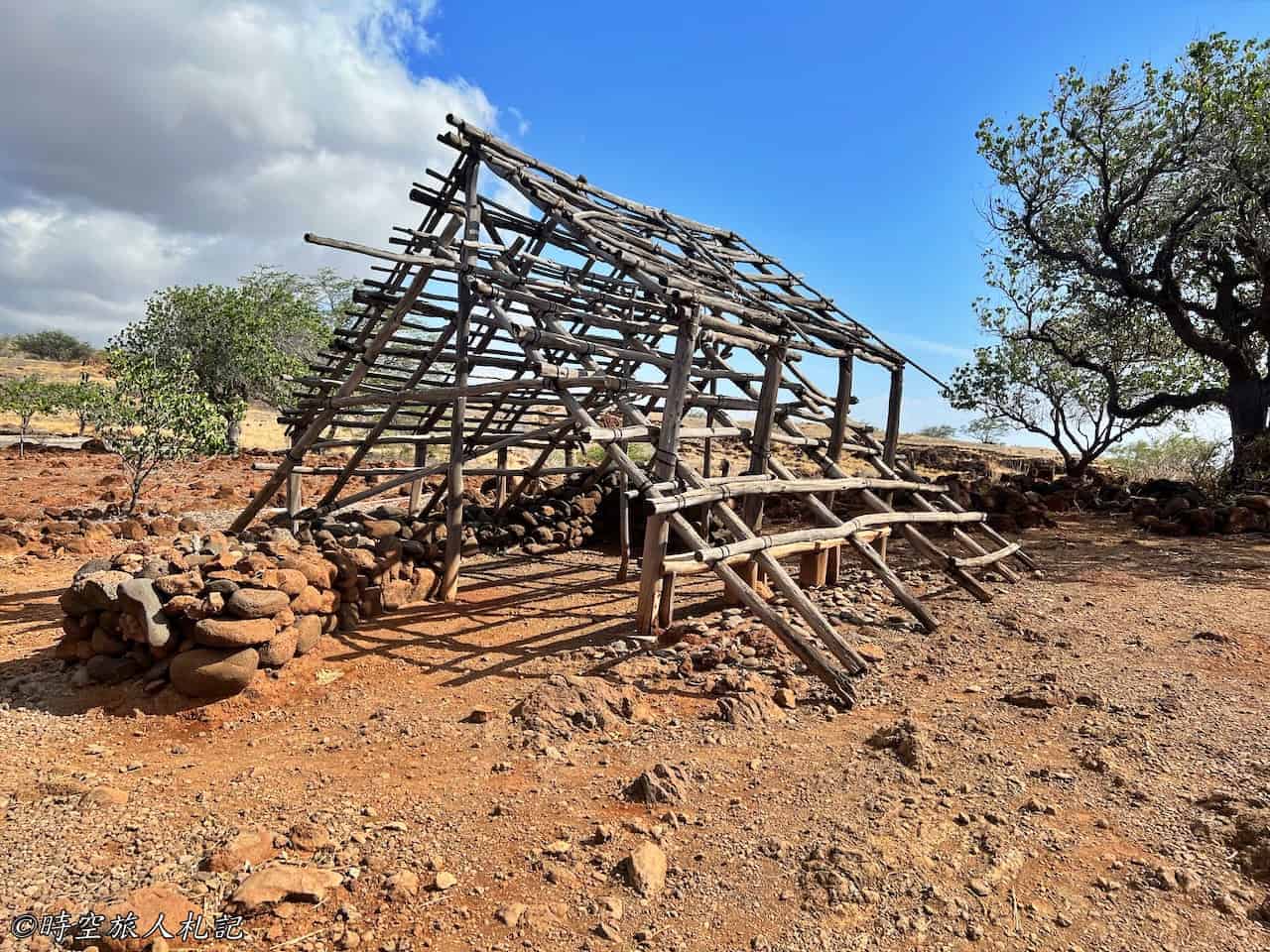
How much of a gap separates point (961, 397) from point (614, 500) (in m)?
10.0

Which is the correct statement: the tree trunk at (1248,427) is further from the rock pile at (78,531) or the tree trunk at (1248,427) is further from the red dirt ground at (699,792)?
the rock pile at (78,531)

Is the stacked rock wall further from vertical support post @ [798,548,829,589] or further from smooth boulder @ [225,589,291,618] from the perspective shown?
vertical support post @ [798,548,829,589]

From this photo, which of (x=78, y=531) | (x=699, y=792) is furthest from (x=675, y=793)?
(x=78, y=531)

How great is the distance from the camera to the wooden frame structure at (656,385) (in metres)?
5.23

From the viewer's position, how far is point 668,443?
5.27 m

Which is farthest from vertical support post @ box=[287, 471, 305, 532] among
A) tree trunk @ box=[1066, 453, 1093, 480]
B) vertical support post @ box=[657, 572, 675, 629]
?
tree trunk @ box=[1066, 453, 1093, 480]

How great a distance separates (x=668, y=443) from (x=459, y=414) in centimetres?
252

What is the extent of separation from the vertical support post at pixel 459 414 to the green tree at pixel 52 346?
45.1 metres

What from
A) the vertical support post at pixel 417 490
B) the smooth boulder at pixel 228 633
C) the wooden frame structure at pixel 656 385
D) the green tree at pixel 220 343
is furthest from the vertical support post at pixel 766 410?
the green tree at pixel 220 343

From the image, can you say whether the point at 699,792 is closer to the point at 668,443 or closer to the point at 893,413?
the point at 668,443

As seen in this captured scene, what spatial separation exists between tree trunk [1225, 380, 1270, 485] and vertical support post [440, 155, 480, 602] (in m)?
12.5

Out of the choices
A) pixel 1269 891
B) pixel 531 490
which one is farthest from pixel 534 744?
pixel 531 490

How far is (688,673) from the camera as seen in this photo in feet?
15.0

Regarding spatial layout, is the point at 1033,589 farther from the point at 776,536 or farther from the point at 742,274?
the point at 742,274
